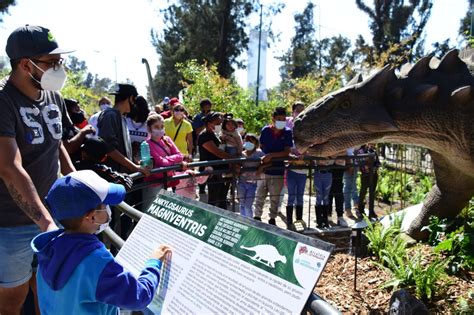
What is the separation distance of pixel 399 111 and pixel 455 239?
5.38 feet

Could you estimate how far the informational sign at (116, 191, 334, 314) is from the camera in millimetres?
1396

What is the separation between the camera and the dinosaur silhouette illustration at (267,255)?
58.5 inches

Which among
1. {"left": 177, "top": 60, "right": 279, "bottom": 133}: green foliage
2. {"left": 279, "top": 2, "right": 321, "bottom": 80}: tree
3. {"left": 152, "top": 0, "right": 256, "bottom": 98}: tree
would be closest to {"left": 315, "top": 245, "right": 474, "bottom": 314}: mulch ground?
{"left": 177, "top": 60, "right": 279, "bottom": 133}: green foliage

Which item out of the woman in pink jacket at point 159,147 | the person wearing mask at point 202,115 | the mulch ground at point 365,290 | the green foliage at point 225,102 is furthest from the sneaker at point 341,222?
the green foliage at point 225,102

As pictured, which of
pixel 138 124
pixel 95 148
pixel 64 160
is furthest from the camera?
pixel 138 124

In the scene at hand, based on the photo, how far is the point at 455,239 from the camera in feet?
13.2

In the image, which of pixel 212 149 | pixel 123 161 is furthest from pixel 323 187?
pixel 123 161

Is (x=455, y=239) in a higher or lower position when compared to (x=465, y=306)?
higher

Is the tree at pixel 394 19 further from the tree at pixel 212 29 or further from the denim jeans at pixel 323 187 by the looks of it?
the denim jeans at pixel 323 187

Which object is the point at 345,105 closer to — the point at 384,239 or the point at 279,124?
the point at 384,239

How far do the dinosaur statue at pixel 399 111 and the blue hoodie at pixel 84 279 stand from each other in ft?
6.73

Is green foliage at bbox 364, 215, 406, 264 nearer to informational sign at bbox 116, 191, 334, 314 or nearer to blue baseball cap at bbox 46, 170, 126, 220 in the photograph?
informational sign at bbox 116, 191, 334, 314

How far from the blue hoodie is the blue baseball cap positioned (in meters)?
0.11

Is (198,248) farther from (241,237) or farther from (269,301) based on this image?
(269,301)
